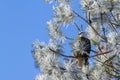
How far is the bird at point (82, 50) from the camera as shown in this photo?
875 centimetres

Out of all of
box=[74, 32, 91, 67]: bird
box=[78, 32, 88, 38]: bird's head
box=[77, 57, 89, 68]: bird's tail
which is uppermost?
box=[78, 32, 88, 38]: bird's head

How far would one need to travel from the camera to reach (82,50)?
28.7 ft

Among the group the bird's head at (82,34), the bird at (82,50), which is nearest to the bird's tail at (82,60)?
the bird at (82,50)

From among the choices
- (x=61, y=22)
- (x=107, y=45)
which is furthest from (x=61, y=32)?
(x=107, y=45)

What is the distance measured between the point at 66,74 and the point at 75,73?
11 centimetres

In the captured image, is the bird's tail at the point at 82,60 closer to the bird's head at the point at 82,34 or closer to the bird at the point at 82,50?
the bird at the point at 82,50

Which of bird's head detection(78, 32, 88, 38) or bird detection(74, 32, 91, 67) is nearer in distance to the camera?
bird detection(74, 32, 91, 67)

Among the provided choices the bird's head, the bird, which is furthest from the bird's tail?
the bird's head

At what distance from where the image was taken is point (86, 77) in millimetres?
8398

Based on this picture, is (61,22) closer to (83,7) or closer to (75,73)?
(83,7)

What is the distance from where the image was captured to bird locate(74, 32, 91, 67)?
875 centimetres

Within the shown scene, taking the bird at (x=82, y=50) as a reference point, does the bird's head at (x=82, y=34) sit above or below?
above

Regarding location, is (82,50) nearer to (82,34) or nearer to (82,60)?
(82,60)

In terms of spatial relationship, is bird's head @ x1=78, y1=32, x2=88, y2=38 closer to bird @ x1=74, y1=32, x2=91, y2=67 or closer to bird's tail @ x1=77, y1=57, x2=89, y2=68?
bird @ x1=74, y1=32, x2=91, y2=67
